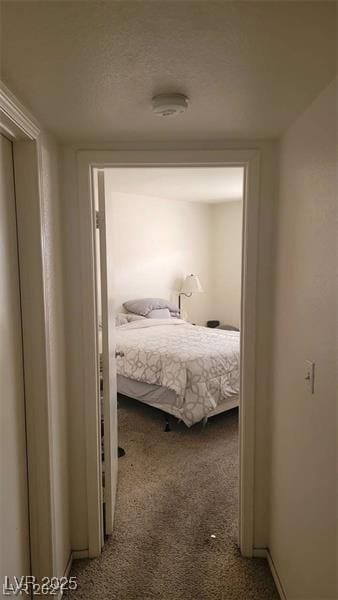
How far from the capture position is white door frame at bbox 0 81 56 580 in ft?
4.45

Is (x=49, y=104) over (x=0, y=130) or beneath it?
over

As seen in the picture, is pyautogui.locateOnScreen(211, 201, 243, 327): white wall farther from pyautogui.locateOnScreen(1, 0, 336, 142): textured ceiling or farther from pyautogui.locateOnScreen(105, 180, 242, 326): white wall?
pyautogui.locateOnScreen(1, 0, 336, 142): textured ceiling

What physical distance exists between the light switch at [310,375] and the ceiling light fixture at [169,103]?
99cm

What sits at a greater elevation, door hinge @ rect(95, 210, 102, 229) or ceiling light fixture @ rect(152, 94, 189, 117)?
ceiling light fixture @ rect(152, 94, 189, 117)

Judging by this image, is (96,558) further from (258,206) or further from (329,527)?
(258,206)

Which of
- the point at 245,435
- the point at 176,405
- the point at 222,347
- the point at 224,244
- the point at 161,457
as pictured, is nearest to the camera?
the point at 245,435

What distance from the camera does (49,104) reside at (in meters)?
1.25

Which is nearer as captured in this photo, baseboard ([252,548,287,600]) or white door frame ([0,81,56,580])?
white door frame ([0,81,56,580])

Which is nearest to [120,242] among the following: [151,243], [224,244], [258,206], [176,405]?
[151,243]

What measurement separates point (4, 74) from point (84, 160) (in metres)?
0.63

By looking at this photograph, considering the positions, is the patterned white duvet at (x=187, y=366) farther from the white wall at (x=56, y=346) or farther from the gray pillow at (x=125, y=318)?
the white wall at (x=56, y=346)

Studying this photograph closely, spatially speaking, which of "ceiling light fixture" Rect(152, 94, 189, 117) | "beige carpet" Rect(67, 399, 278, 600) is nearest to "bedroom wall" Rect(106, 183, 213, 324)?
"beige carpet" Rect(67, 399, 278, 600)

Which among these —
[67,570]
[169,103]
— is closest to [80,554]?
[67,570]

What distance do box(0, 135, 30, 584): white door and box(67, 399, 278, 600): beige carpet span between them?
0.56m
